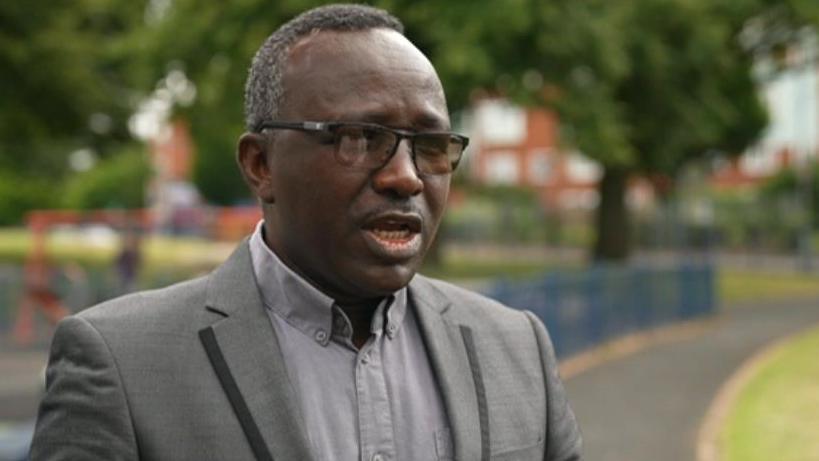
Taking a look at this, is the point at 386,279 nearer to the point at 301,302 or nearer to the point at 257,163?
the point at 301,302

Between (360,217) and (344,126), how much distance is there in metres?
0.13

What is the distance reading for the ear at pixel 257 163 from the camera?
2.10 m

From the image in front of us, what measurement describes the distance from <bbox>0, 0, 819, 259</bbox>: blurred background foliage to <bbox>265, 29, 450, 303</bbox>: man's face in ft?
49.9

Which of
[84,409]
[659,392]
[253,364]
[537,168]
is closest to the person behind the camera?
[84,409]

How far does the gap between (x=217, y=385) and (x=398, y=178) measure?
0.39m

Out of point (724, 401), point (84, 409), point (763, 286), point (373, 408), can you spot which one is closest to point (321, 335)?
point (373, 408)

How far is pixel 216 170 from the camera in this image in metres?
71.0

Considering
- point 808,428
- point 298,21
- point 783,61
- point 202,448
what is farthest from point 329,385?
point 783,61

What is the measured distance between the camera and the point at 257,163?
6.98 feet

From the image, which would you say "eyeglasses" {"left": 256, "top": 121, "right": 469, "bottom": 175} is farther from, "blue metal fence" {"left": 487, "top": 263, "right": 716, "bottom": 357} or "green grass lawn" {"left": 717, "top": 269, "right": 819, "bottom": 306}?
"green grass lawn" {"left": 717, "top": 269, "right": 819, "bottom": 306}

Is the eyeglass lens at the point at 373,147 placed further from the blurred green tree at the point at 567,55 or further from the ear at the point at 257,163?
the blurred green tree at the point at 567,55

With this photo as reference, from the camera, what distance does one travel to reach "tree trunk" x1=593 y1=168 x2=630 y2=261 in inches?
1133

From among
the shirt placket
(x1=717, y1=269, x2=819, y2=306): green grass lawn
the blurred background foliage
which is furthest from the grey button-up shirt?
(x1=717, y1=269, x2=819, y2=306): green grass lawn

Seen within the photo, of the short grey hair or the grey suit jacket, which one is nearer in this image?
the grey suit jacket
